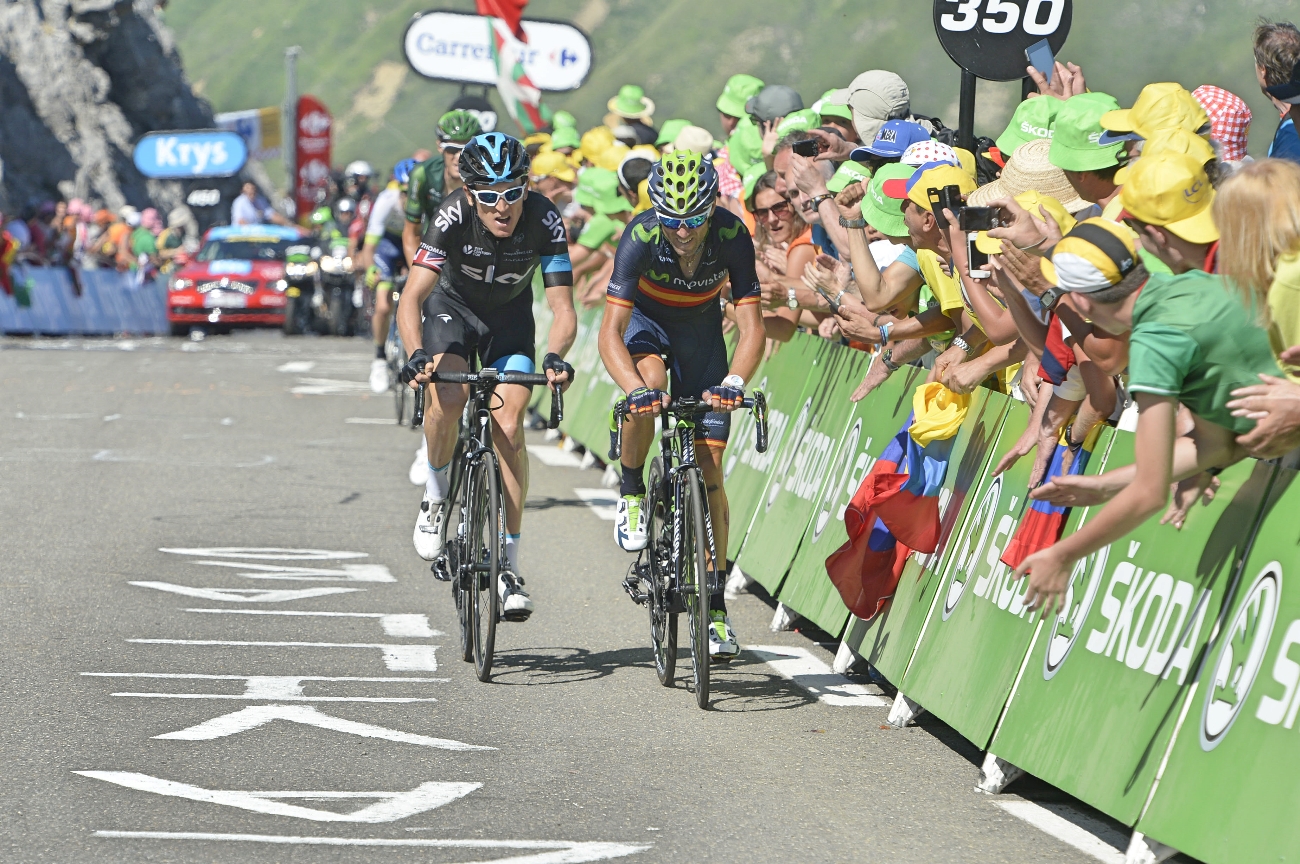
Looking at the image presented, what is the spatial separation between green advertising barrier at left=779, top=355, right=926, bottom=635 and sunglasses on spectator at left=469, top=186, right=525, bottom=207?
5.94 ft

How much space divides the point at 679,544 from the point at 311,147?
6050cm

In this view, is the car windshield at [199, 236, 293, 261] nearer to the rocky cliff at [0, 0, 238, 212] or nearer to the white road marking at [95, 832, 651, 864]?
the rocky cliff at [0, 0, 238, 212]

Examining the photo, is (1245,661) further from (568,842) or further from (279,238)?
(279,238)

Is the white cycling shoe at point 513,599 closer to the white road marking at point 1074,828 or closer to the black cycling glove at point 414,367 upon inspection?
the black cycling glove at point 414,367

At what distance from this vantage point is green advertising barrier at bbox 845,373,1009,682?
22.4 ft

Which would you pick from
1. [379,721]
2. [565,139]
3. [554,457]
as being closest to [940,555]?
[379,721]

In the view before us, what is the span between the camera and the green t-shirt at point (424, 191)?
12.0 metres

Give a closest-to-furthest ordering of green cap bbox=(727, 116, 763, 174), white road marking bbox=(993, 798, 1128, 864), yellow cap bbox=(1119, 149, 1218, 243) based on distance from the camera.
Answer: yellow cap bbox=(1119, 149, 1218, 243)
white road marking bbox=(993, 798, 1128, 864)
green cap bbox=(727, 116, 763, 174)

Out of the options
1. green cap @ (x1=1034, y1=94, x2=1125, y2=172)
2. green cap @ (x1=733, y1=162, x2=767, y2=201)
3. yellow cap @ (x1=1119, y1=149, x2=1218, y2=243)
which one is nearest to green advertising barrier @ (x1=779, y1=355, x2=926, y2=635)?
green cap @ (x1=1034, y1=94, x2=1125, y2=172)

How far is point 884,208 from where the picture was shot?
767 cm

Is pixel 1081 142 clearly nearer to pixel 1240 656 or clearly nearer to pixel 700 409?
pixel 700 409

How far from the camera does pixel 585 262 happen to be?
15.0 metres

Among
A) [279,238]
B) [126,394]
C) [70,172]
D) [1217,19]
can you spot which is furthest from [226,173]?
[1217,19]

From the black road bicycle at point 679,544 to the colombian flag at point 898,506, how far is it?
540 mm
